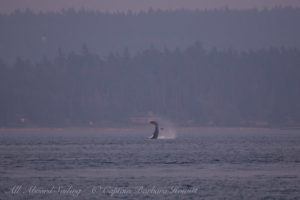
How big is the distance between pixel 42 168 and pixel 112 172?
22.1 feet

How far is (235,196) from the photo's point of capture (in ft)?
146

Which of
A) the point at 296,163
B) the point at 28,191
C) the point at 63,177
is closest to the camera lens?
the point at 28,191

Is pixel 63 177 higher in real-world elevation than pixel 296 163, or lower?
lower

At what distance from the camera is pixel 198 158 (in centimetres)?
7050

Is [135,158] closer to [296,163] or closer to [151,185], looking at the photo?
[296,163]

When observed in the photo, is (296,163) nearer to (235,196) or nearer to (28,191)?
(235,196)

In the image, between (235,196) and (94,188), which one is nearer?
(235,196)

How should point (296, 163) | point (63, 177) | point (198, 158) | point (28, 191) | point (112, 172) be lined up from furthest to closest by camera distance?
point (198, 158), point (296, 163), point (112, 172), point (63, 177), point (28, 191)

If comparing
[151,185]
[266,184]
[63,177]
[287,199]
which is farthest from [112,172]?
[287,199]

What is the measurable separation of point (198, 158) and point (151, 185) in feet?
70.1

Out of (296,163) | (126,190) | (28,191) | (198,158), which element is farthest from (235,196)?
(198,158)

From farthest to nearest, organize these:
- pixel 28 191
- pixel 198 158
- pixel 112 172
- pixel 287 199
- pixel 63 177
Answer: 1. pixel 198 158
2. pixel 112 172
3. pixel 63 177
4. pixel 28 191
5. pixel 287 199

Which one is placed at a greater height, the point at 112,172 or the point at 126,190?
the point at 112,172

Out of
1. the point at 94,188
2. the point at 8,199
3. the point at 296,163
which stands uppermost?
the point at 296,163
